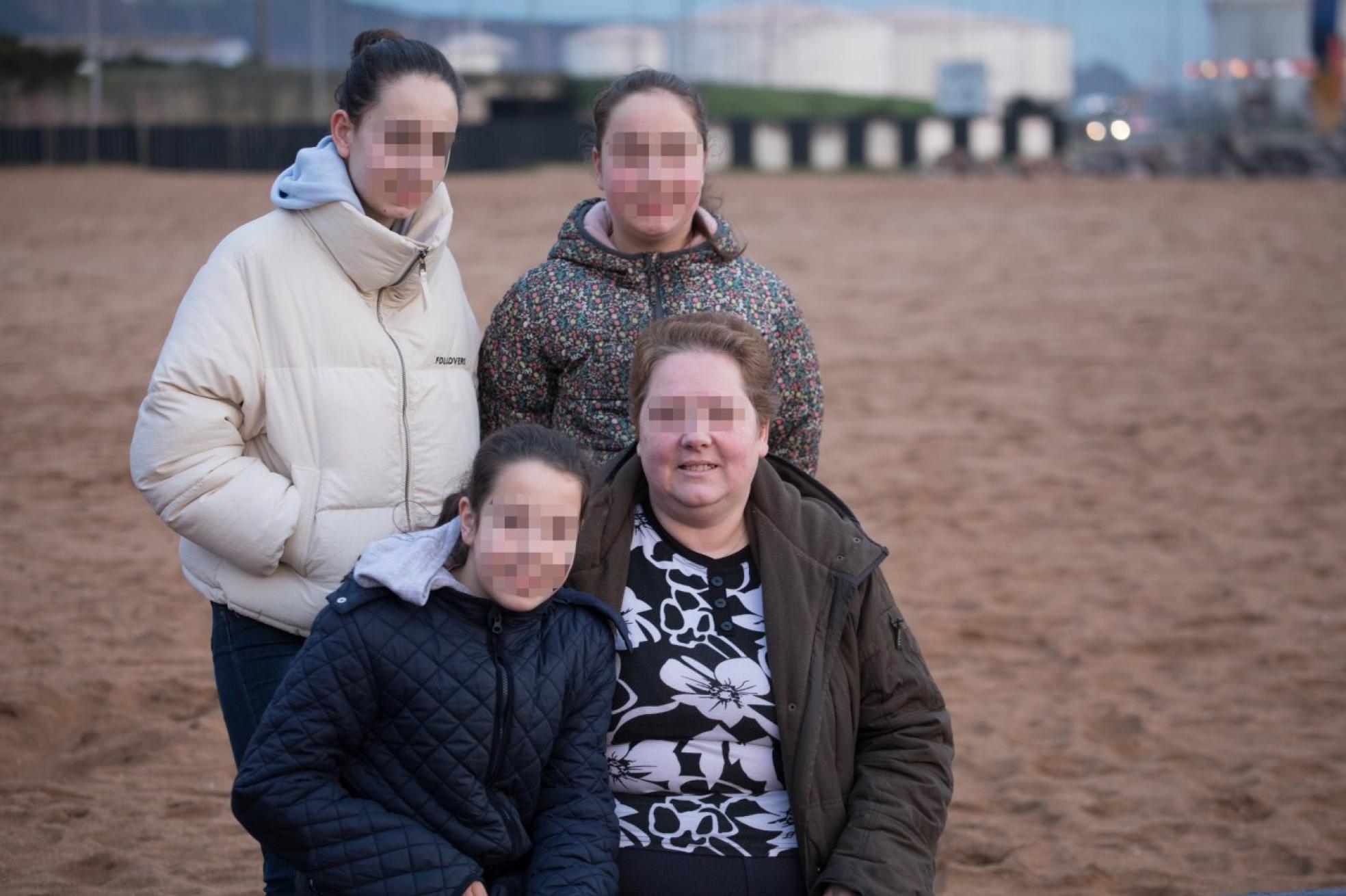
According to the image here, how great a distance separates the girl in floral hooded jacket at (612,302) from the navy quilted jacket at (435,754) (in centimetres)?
64

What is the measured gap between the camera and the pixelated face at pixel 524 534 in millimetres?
2508

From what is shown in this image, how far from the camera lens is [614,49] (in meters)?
76.1

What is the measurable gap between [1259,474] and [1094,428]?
59.9 inches

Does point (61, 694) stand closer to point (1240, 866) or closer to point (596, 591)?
point (596, 591)

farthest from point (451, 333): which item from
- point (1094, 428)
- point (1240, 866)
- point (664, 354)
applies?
point (1094, 428)

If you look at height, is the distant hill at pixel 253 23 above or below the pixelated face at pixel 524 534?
above

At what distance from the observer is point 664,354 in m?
2.79

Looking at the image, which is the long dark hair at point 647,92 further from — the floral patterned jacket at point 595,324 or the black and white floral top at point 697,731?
the black and white floral top at point 697,731

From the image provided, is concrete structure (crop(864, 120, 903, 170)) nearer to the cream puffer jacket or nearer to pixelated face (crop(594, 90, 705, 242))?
pixelated face (crop(594, 90, 705, 242))

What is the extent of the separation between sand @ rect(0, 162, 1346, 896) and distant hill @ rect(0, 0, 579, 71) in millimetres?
12065

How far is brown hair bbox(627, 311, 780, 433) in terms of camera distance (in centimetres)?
279

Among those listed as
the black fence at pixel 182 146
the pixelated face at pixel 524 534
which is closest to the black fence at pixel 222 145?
the black fence at pixel 182 146

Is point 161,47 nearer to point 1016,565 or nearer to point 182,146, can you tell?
point 182,146

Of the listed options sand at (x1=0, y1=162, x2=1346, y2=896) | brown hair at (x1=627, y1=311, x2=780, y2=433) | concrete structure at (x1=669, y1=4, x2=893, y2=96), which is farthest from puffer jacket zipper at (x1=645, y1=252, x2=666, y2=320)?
concrete structure at (x1=669, y1=4, x2=893, y2=96)
